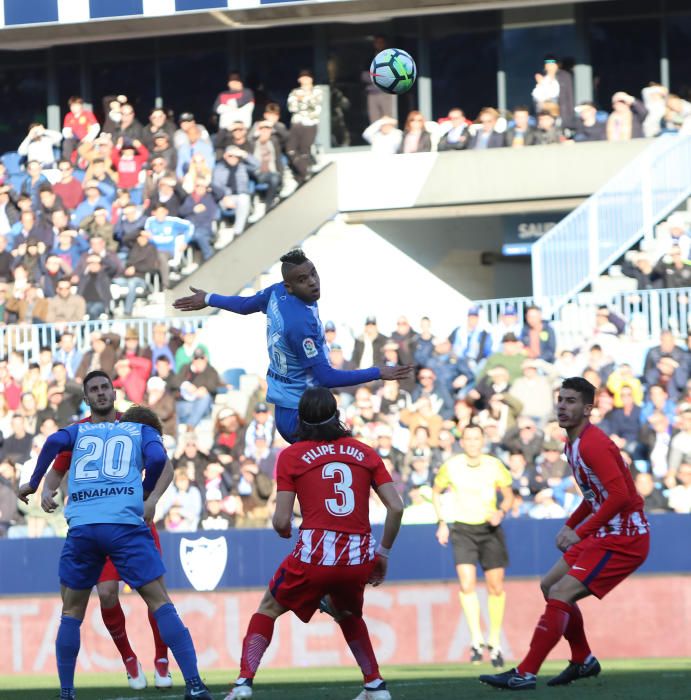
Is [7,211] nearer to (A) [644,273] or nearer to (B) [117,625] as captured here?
(A) [644,273]

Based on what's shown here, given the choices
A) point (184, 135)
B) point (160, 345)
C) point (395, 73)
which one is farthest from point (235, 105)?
point (395, 73)

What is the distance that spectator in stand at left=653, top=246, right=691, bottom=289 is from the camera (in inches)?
726

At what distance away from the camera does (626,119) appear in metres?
22.5

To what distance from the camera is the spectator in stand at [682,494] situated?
1498cm

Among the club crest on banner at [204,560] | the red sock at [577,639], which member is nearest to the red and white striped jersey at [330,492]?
the red sock at [577,639]

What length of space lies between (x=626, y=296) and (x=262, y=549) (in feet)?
18.4

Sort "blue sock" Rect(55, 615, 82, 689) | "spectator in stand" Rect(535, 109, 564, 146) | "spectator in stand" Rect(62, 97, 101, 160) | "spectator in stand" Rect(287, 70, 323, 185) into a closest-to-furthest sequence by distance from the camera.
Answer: "blue sock" Rect(55, 615, 82, 689) → "spectator in stand" Rect(535, 109, 564, 146) → "spectator in stand" Rect(287, 70, 323, 185) → "spectator in stand" Rect(62, 97, 101, 160)

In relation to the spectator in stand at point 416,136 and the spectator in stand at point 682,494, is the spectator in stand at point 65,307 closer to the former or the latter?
the spectator in stand at point 416,136

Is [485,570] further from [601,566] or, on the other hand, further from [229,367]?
[229,367]

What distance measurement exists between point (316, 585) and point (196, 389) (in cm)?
1024

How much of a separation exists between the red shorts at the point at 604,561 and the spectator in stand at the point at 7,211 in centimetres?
1453

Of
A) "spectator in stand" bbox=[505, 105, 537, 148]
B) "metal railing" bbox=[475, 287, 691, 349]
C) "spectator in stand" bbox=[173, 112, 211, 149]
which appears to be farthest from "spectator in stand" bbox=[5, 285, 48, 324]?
"spectator in stand" bbox=[505, 105, 537, 148]

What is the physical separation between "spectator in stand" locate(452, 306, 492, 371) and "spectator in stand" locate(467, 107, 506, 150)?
5378mm

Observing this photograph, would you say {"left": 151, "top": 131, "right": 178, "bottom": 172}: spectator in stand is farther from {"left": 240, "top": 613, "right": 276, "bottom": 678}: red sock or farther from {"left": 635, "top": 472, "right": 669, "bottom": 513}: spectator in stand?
{"left": 240, "top": 613, "right": 276, "bottom": 678}: red sock
